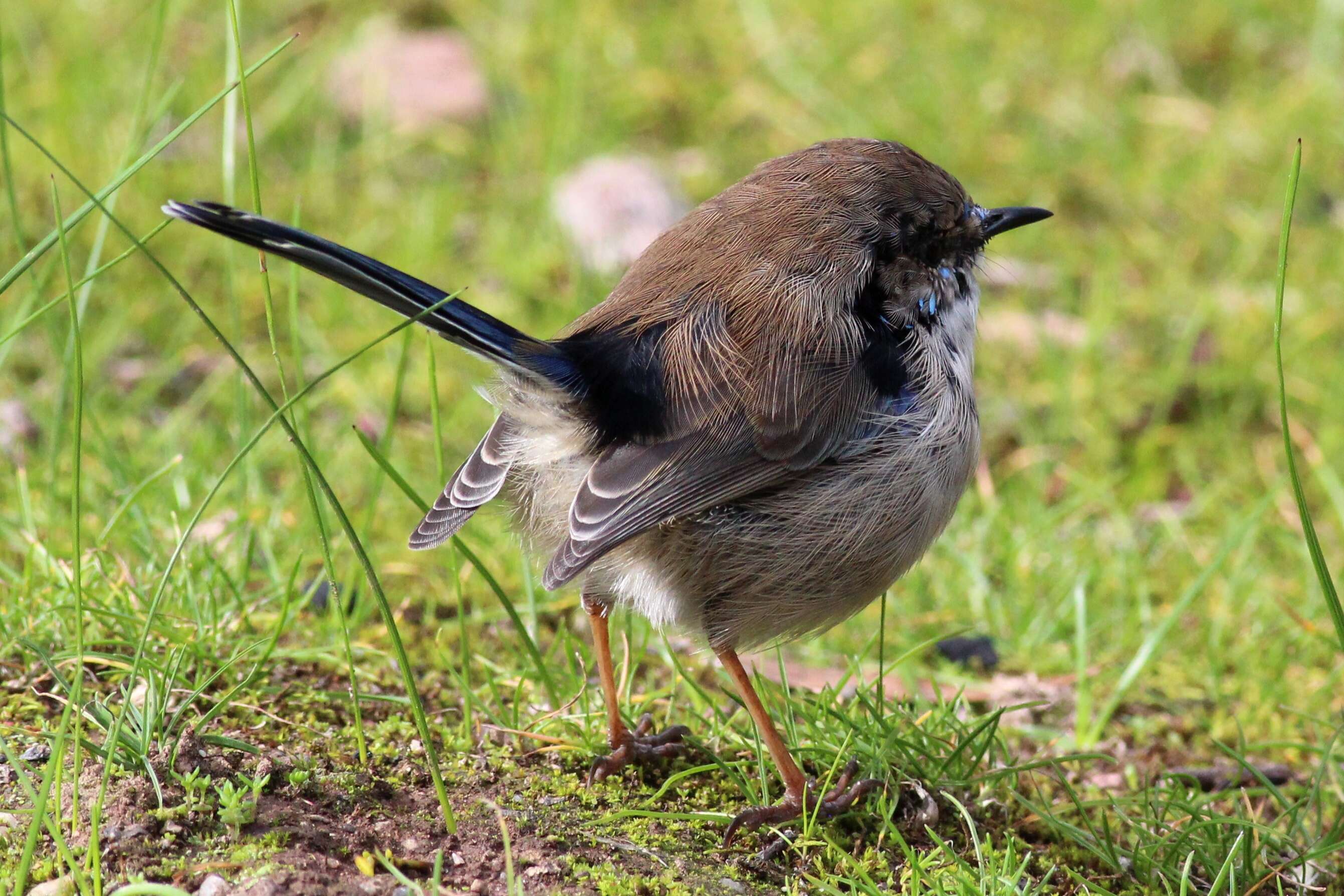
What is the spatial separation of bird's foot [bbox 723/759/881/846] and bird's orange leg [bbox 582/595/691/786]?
282 millimetres

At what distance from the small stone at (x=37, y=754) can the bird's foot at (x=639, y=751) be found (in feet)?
3.98

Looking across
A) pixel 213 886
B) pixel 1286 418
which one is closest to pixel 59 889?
pixel 213 886

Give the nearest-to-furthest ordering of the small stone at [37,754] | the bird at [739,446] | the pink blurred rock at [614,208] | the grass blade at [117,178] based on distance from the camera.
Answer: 1. the grass blade at [117,178]
2. the small stone at [37,754]
3. the bird at [739,446]
4. the pink blurred rock at [614,208]

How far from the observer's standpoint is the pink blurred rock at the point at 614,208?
6.48 metres

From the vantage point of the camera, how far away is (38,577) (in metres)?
3.77

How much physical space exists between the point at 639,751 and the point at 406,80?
500cm

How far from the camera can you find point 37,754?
3.09 m

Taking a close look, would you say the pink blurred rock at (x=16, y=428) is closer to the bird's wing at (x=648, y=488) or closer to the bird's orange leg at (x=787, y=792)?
the bird's wing at (x=648, y=488)

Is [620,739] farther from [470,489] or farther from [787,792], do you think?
[470,489]

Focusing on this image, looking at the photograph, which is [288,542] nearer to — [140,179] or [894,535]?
[894,535]

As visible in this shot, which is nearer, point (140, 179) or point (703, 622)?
point (703, 622)

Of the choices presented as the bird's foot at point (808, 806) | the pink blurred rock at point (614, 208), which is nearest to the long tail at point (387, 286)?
the bird's foot at point (808, 806)

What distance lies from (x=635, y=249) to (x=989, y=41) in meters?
2.82

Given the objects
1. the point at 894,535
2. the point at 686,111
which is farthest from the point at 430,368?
the point at 686,111
